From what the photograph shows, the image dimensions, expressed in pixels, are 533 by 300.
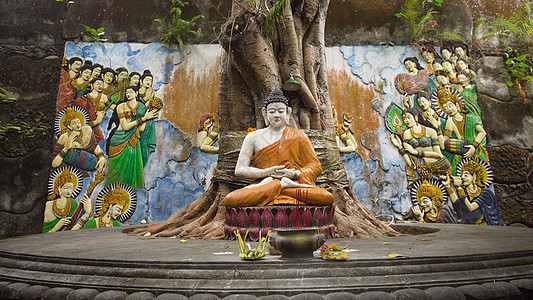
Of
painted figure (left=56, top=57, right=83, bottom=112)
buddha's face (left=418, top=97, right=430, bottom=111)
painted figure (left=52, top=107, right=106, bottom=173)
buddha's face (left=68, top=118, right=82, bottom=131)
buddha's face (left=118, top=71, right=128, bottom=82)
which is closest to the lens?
painted figure (left=52, top=107, right=106, bottom=173)

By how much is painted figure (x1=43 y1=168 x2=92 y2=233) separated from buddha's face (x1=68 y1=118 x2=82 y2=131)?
77cm

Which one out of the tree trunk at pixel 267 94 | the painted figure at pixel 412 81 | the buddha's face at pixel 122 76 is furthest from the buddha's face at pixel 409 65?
the buddha's face at pixel 122 76

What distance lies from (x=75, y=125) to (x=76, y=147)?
1.40ft

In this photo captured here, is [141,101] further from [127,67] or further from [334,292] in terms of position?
[334,292]

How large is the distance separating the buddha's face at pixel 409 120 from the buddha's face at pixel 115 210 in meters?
5.64

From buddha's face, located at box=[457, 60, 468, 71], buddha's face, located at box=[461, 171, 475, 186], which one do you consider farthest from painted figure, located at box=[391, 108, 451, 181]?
buddha's face, located at box=[457, 60, 468, 71]

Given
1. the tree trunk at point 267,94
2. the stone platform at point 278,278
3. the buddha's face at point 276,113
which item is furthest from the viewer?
the tree trunk at point 267,94

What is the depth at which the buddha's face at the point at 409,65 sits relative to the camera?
7.52m

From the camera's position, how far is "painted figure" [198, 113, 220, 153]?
274 inches

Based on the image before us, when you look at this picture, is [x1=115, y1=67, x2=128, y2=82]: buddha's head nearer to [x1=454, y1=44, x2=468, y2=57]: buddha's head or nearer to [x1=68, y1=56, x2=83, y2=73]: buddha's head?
[x1=68, y1=56, x2=83, y2=73]: buddha's head

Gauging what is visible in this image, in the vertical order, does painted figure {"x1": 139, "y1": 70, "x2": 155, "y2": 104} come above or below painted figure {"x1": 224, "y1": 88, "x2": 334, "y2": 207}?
above

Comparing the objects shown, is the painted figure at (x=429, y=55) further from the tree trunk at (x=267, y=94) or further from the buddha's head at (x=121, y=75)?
the buddha's head at (x=121, y=75)

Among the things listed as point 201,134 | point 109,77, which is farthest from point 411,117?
point 109,77

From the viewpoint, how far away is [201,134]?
7.02 m
